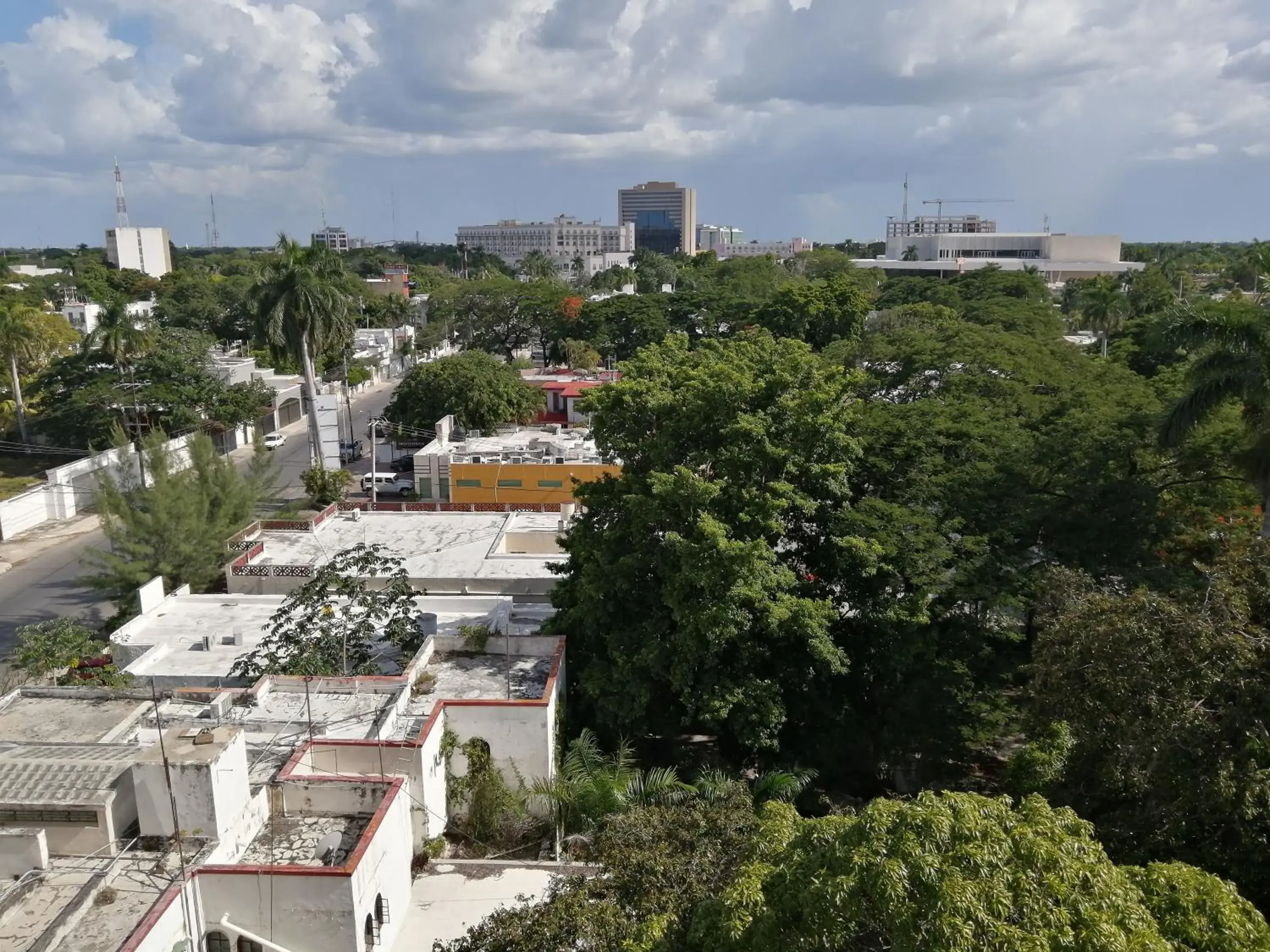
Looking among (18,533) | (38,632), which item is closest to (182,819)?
(38,632)

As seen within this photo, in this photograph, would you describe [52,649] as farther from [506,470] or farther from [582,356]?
[582,356]

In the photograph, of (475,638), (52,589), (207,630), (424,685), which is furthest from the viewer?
(52,589)

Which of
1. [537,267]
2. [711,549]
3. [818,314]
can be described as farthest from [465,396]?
[537,267]

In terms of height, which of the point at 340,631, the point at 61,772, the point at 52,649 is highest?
the point at 61,772

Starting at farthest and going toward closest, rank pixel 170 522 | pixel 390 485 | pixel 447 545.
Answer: pixel 390 485 < pixel 447 545 < pixel 170 522

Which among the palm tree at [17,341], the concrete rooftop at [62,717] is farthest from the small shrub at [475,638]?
the palm tree at [17,341]

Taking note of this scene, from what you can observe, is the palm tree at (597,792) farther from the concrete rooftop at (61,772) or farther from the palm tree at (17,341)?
the palm tree at (17,341)

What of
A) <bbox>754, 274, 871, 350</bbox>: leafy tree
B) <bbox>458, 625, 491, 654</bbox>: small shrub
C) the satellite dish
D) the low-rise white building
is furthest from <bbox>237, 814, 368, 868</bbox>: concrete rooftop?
the low-rise white building
